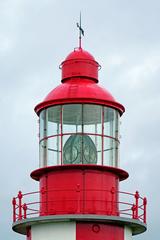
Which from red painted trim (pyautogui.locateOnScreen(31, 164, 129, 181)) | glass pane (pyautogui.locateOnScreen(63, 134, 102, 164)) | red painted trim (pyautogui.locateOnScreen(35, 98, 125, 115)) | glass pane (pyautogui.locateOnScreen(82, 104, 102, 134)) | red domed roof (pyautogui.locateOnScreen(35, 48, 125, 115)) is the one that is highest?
red domed roof (pyautogui.locateOnScreen(35, 48, 125, 115))

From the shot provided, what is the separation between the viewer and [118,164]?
31.0 m

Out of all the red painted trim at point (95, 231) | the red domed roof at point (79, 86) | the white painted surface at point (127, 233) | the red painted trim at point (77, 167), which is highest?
the red domed roof at point (79, 86)

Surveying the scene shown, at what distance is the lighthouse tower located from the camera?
97.2 feet

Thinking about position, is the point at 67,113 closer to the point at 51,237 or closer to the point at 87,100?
the point at 87,100

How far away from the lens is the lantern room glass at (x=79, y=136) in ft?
99.3

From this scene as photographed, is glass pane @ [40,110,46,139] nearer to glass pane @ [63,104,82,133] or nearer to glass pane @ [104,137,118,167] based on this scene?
glass pane @ [63,104,82,133]

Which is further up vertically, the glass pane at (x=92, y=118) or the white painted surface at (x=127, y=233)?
the glass pane at (x=92, y=118)

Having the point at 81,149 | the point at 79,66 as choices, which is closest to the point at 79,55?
the point at 79,66

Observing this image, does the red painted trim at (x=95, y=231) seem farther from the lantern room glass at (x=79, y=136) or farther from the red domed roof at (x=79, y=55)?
the red domed roof at (x=79, y=55)

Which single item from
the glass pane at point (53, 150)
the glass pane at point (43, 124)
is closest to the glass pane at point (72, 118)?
the glass pane at point (53, 150)

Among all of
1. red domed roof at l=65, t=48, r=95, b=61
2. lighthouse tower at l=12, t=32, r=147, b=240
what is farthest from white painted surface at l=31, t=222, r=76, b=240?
red domed roof at l=65, t=48, r=95, b=61

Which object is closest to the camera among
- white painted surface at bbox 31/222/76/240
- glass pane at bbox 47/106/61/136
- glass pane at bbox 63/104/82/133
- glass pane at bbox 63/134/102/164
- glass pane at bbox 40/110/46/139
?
white painted surface at bbox 31/222/76/240

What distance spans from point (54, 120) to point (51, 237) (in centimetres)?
363

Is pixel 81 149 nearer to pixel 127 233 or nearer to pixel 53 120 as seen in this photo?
pixel 53 120
